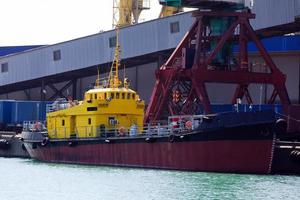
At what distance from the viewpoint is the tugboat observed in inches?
1636

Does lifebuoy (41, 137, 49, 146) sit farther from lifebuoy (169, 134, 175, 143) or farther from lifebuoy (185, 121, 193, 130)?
lifebuoy (185, 121, 193, 130)

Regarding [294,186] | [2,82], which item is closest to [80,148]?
[294,186]

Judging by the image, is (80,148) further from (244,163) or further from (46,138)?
(244,163)

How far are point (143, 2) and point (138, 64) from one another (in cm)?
1449

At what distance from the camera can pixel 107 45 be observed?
217 ft

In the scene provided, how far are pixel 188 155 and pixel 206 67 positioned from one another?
7.58 metres

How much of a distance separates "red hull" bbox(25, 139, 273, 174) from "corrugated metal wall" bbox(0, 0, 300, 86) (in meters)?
15.8

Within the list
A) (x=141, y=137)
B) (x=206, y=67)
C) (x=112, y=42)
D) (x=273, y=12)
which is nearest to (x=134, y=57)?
(x=112, y=42)

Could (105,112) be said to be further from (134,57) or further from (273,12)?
(134,57)

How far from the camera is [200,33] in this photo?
5044 cm

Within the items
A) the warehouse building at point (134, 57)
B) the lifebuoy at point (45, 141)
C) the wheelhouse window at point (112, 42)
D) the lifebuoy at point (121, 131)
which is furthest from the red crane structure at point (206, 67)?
the wheelhouse window at point (112, 42)

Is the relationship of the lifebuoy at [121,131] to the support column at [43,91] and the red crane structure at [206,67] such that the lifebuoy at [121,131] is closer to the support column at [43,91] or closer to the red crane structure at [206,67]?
the red crane structure at [206,67]

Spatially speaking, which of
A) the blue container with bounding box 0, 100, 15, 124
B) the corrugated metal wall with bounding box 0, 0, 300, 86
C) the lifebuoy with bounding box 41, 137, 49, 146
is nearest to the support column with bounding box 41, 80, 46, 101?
the corrugated metal wall with bounding box 0, 0, 300, 86

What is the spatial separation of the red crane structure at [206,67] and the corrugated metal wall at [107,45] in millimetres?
5740
